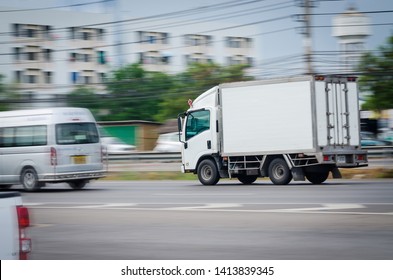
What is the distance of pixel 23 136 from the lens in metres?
23.7

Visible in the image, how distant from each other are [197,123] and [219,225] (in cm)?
1314

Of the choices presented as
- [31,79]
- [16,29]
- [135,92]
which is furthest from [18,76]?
[135,92]

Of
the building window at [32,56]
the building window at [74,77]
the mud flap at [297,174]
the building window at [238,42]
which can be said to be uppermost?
the building window at [32,56]

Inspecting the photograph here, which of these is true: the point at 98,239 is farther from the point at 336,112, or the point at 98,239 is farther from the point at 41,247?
the point at 336,112

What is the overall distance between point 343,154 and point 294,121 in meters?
1.70

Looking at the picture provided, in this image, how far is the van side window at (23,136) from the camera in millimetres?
23328

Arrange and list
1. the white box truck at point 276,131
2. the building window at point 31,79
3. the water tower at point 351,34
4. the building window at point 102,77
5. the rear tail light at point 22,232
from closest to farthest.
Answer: the rear tail light at point 22,232
the white box truck at point 276,131
the water tower at point 351,34
the building window at point 31,79
the building window at point 102,77

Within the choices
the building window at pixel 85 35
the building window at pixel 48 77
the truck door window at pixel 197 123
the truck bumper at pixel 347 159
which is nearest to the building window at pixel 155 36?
the building window at pixel 85 35

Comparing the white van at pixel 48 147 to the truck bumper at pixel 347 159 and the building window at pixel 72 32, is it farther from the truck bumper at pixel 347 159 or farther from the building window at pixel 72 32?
the building window at pixel 72 32

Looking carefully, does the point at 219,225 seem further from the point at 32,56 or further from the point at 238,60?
the point at 32,56

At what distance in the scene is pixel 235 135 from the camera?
25344mm

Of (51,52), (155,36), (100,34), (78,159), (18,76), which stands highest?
(155,36)

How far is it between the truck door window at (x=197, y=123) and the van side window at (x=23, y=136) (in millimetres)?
5074
